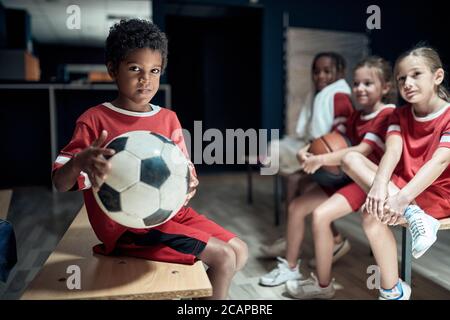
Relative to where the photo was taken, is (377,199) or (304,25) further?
(304,25)

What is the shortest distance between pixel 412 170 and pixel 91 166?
3.16ft

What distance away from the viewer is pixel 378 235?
1341mm

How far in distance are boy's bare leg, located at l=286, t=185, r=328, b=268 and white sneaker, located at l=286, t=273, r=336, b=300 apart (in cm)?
12

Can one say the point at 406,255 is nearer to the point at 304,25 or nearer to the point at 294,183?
the point at 294,183

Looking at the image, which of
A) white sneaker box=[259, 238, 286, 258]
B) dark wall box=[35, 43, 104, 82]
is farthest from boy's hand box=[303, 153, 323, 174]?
dark wall box=[35, 43, 104, 82]

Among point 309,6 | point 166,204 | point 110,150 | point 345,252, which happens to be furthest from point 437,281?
point 309,6

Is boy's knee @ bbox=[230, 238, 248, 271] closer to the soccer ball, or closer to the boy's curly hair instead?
the soccer ball

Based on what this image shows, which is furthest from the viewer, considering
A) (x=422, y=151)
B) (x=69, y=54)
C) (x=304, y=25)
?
(x=69, y=54)

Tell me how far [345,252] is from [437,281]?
0.54 meters

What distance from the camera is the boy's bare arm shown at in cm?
69

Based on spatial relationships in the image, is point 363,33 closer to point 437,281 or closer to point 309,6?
point 309,6

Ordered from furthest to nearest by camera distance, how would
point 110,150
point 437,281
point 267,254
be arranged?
point 267,254 → point 437,281 → point 110,150

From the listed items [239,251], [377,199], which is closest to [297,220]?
[377,199]
